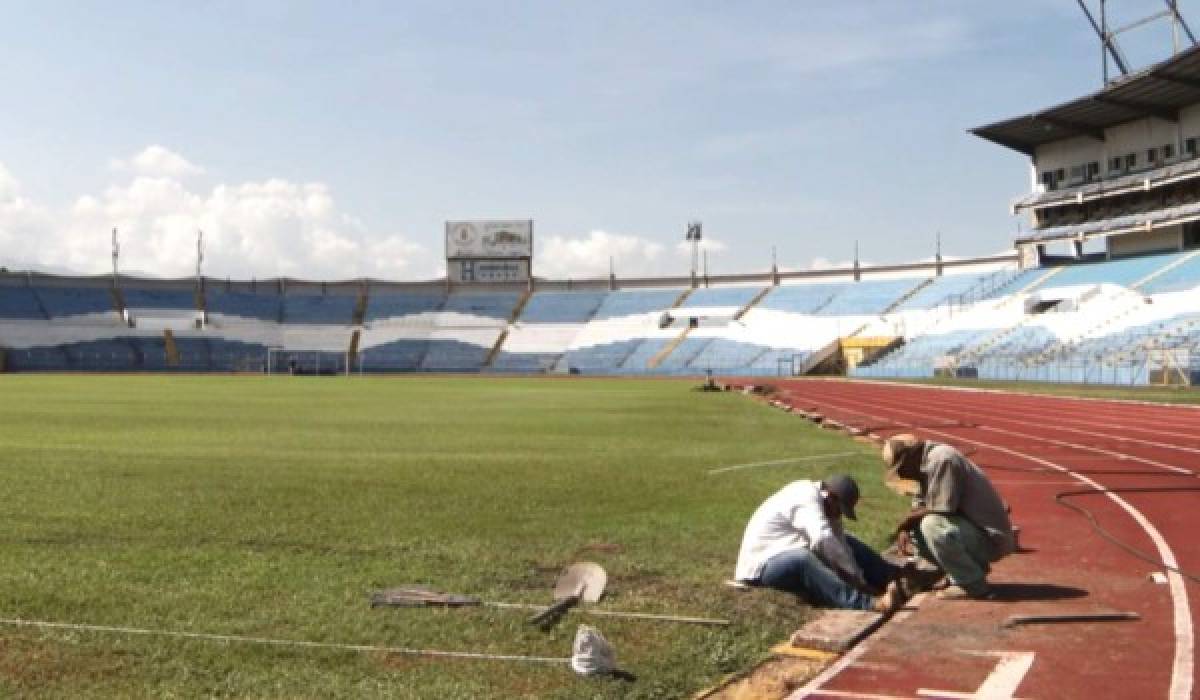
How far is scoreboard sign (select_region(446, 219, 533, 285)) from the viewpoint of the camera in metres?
102

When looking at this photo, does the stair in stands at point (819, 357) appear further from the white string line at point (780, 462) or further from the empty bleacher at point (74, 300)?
the empty bleacher at point (74, 300)

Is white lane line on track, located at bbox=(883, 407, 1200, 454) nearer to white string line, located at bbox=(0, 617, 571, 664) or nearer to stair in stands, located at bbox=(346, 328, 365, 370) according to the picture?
white string line, located at bbox=(0, 617, 571, 664)

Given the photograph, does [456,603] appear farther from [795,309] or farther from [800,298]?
[800,298]

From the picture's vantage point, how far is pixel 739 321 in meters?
84.8

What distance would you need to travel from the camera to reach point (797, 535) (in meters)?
7.66

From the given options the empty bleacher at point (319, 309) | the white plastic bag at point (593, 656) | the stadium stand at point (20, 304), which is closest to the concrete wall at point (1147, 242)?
the empty bleacher at point (319, 309)

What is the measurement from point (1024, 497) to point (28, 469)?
13168 millimetres

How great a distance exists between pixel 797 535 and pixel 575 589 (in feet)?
5.57

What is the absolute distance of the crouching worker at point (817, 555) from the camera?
23.9 feet

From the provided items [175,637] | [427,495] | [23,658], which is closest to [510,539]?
[427,495]

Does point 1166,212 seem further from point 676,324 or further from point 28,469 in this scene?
point 28,469

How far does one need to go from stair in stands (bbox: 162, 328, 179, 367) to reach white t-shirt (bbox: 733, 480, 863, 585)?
3324 inches

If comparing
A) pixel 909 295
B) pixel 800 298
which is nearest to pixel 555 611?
pixel 909 295

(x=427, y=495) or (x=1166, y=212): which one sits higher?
(x=1166, y=212)
